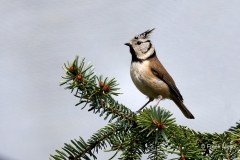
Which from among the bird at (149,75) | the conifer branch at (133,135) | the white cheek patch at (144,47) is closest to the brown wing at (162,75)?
the bird at (149,75)

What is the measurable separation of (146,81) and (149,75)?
59mm

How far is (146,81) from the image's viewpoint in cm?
239

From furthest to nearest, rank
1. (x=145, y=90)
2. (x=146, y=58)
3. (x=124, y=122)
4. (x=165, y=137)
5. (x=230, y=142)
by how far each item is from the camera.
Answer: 1. (x=146, y=58)
2. (x=145, y=90)
3. (x=124, y=122)
4. (x=230, y=142)
5. (x=165, y=137)

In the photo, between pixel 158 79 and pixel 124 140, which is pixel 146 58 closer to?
pixel 158 79

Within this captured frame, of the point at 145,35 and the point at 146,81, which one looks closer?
the point at 146,81

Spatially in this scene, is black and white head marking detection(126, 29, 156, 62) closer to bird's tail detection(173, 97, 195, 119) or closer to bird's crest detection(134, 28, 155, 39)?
bird's crest detection(134, 28, 155, 39)

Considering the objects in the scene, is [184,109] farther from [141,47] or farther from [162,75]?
[141,47]

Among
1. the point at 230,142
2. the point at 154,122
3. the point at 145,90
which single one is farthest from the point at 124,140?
the point at 145,90

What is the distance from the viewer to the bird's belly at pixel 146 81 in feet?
7.83

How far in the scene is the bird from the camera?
7.88 feet

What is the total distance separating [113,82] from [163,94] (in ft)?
4.10

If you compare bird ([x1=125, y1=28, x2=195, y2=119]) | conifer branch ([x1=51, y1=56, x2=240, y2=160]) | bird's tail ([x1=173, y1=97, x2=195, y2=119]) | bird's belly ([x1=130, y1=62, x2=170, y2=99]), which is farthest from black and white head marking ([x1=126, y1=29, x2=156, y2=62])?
conifer branch ([x1=51, y1=56, x2=240, y2=160])

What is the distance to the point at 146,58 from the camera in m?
2.63

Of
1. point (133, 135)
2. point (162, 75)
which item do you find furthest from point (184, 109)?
point (133, 135)
